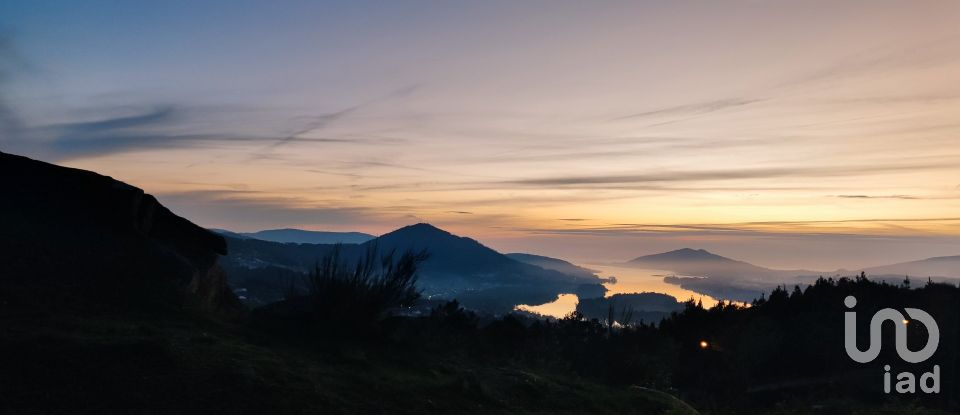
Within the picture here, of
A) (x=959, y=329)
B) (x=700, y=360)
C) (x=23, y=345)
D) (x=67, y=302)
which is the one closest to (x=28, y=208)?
(x=67, y=302)

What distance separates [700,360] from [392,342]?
67.4 ft

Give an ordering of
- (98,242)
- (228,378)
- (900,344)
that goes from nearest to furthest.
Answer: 1. (228,378)
2. (98,242)
3. (900,344)

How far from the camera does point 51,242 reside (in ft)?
36.0

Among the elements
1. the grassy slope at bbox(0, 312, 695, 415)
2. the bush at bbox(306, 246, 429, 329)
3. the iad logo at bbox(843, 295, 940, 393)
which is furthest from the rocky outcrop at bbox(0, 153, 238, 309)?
the iad logo at bbox(843, 295, 940, 393)

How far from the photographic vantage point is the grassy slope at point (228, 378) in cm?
582

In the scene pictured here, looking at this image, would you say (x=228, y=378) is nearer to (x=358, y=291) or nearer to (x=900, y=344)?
(x=358, y=291)

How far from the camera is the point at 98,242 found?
11.4 meters

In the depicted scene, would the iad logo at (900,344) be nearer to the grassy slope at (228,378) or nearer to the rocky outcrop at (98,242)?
the grassy slope at (228,378)

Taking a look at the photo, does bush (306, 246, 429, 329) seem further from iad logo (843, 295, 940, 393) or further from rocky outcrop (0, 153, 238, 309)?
iad logo (843, 295, 940, 393)

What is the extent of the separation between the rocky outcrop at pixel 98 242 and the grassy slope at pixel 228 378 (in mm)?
1671

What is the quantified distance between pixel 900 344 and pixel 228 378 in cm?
2754

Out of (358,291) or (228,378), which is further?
(358,291)

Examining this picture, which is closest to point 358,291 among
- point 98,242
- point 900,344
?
point 98,242

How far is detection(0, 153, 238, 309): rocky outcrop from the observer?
33.0 ft
